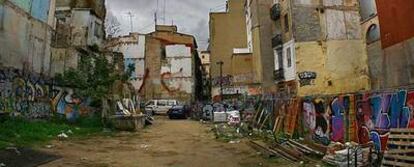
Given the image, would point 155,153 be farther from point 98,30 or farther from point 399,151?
point 98,30

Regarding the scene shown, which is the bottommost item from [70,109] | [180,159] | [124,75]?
[180,159]

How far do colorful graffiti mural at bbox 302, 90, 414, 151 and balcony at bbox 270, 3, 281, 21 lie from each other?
2220 cm

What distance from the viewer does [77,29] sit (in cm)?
3381

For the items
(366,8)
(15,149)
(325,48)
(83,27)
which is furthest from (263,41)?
(15,149)

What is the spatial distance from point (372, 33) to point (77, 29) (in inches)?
814

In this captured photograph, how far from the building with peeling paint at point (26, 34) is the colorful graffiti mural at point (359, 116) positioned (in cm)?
1311

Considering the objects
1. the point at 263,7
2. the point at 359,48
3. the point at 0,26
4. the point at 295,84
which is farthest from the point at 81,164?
the point at 263,7

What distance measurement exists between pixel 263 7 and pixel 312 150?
100 feet

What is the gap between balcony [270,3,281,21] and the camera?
126 ft

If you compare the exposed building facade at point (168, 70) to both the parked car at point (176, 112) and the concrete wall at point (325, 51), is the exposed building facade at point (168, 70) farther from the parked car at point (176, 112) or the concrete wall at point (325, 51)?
the concrete wall at point (325, 51)

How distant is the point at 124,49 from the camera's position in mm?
56250

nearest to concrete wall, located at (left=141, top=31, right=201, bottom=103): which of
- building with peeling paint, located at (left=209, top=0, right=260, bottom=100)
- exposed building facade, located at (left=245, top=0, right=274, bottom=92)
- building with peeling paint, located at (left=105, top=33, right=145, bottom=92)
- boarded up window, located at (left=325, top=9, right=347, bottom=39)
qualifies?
building with peeling paint, located at (left=105, top=33, right=145, bottom=92)

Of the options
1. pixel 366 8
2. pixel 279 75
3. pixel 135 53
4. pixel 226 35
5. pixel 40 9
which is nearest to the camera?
pixel 40 9

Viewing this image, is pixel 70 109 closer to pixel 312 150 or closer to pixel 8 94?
pixel 8 94
